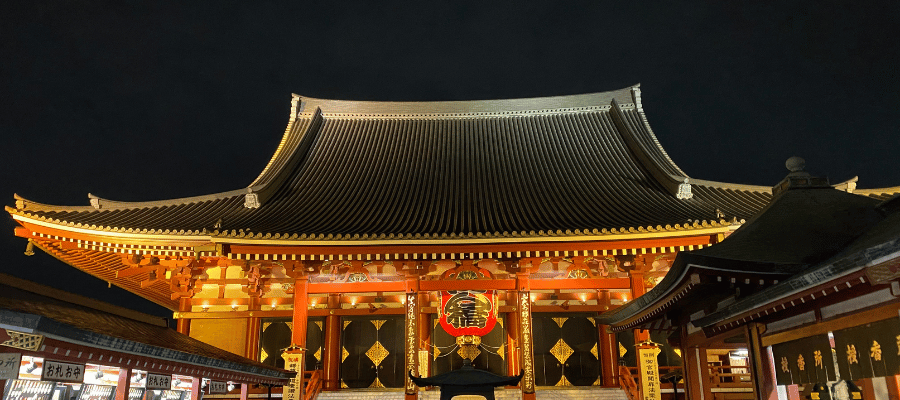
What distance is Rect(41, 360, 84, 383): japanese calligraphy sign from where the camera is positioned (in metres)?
5.84

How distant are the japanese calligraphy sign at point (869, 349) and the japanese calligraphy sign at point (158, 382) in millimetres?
7018

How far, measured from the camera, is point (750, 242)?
21.4 ft

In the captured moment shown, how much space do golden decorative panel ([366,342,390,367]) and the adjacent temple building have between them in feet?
0.08

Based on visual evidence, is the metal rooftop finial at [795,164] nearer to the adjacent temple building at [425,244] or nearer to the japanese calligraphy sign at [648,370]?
the adjacent temple building at [425,244]

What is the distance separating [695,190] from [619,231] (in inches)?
156

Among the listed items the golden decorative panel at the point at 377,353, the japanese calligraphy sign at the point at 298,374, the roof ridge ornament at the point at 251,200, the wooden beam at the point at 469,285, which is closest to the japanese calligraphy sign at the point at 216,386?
the japanese calligraphy sign at the point at 298,374

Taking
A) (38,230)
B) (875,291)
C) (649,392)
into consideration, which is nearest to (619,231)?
(649,392)

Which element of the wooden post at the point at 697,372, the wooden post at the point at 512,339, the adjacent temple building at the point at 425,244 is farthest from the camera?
the wooden post at the point at 512,339

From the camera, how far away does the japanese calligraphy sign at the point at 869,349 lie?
4695 millimetres

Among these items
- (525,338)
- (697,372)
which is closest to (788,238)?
(697,372)

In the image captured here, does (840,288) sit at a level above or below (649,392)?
above

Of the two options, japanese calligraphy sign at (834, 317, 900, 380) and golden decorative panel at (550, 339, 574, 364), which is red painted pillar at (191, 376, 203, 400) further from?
golden decorative panel at (550, 339, 574, 364)

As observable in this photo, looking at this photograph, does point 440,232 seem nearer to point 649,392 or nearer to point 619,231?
point 619,231

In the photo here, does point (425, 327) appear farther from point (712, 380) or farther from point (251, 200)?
point (712, 380)
